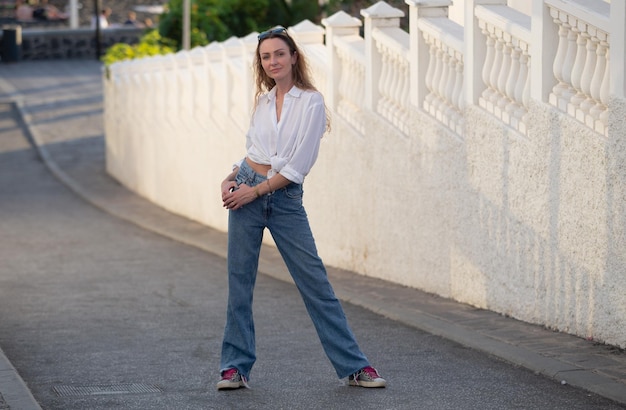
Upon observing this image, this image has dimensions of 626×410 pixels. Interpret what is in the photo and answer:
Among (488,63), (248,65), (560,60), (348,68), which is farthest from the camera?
(248,65)

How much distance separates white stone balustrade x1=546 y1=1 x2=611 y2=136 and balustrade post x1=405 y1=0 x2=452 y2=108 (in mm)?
2371

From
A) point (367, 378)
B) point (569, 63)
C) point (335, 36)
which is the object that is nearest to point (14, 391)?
point (367, 378)

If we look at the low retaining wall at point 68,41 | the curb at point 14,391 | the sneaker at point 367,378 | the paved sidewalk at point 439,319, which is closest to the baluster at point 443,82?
the paved sidewalk at point 439,319

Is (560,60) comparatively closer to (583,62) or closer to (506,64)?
(583,62)

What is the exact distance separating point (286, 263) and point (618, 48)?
229cm

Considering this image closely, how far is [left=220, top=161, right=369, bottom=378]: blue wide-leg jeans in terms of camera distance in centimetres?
710

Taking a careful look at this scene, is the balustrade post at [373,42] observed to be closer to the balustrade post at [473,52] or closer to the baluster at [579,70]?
the balustrade post at [473,52]

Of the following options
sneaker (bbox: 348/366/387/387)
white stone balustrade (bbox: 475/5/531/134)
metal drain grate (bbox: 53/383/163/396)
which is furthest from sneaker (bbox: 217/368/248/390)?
white stone balustrade (bbox: 475/5/531/134)

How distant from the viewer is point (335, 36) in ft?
43.7

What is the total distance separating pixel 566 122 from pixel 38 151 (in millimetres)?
25900

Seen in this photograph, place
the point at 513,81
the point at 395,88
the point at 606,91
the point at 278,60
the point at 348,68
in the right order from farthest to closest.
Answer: the point at 348,68 < the point at 395,88 < the point at 513,81 < the point at 606,91 < the point at 278,60

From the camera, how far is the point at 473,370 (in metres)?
7.87

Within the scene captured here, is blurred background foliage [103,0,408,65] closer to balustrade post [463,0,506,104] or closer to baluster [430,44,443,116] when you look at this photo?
baluster [430,44,443,116]

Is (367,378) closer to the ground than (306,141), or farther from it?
closer to the ground
